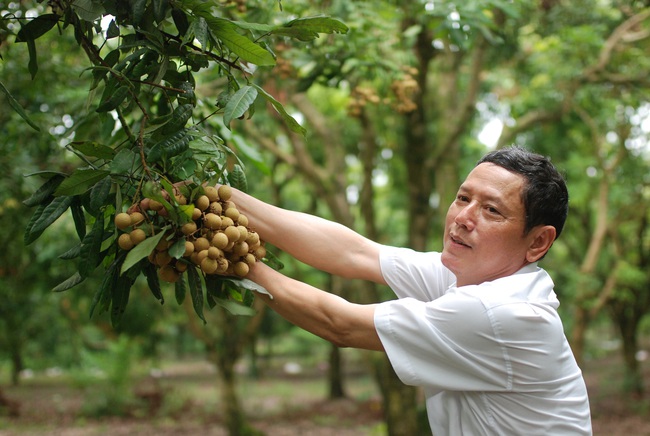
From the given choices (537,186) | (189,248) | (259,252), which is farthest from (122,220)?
(537,186)

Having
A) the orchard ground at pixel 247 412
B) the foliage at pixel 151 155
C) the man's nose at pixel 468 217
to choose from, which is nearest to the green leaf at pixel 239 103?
the foliage at pixel 151 155

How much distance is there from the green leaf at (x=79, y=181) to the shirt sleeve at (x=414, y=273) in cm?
82

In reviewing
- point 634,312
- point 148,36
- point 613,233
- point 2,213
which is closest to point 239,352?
point 2,213

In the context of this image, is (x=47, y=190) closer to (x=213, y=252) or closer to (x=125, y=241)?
(x=125, y=241)

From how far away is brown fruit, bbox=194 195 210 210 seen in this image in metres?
1.33

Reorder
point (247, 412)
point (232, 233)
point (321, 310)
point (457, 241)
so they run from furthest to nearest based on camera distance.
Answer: point (247, 412), point (457, 241), point (321, 310), point (232, 233)

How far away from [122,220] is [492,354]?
0.80 m

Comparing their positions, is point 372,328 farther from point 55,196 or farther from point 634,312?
point 634,312

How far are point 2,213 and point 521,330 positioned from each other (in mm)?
3761

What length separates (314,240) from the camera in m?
1.79

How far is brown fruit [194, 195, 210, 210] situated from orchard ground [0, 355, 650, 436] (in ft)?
23.1

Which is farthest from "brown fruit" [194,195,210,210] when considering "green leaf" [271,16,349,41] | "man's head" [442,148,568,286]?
"man's head" [442,148,568,286]

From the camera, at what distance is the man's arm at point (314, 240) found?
5.41 feet

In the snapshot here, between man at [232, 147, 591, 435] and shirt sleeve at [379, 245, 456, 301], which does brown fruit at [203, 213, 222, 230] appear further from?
shirt sleeve at [379, 245, 456, 301]
